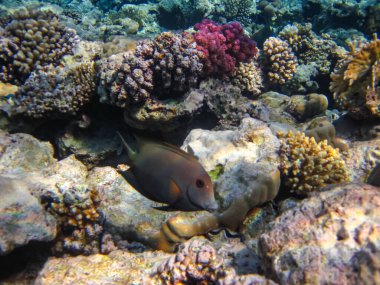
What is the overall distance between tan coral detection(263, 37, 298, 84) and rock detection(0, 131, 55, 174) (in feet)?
16.2

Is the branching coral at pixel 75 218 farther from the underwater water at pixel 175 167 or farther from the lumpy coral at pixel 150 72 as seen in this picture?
the lumpy coral at pixel 150 72

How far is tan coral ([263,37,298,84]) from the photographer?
6.46m

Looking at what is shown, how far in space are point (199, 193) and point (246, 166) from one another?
1.40 m

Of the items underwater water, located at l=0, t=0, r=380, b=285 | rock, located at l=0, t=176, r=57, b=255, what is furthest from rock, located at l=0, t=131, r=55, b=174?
rock, located at l=0, t=176, r=57, b=255

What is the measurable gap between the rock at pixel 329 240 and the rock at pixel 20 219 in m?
2.16

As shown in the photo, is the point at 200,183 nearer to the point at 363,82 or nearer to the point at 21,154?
the point at 21,154

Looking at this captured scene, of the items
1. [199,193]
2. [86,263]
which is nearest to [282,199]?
[199,193]

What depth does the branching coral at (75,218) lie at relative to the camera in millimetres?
3129

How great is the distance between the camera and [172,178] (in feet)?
6.80

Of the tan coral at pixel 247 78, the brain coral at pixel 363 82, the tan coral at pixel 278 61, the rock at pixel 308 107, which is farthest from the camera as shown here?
the tan coral at pixel 278 61

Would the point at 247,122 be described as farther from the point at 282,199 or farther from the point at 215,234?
the point at 215,234

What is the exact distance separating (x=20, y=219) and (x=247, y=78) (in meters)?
4.72

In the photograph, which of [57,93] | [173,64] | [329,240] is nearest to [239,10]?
[173,64]

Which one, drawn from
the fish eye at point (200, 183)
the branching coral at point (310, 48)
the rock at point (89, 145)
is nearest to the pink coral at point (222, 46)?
the rock at point (89, 145)
